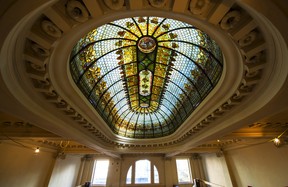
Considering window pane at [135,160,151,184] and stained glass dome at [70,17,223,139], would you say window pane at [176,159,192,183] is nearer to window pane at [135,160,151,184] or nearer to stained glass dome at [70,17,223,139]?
window pane at [135,160,151,184]

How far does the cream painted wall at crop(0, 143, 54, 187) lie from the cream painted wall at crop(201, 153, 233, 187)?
13.1 metres

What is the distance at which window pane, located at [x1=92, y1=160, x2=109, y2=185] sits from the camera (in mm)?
12228

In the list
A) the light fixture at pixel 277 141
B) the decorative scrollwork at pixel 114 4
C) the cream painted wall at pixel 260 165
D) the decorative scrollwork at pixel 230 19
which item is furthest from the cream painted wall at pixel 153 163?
the decorative scrollwork at pixel 114 4

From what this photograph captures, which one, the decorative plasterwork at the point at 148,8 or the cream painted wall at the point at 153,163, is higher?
the decorative plasterwork at the point at 148,8

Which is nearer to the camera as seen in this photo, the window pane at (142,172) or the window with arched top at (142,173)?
the window with arched top at (142,173)

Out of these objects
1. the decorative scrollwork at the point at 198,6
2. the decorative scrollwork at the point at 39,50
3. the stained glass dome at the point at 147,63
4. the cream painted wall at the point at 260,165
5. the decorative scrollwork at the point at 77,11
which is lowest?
the cream painted wall at the point at 260,165

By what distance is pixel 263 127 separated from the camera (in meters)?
6.13

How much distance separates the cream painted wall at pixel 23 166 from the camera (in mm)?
6148

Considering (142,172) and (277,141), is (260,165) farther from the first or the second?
(142,172)

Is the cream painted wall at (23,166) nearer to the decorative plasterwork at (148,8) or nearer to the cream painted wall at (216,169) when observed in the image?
the decorative plasterwork at (148,8)

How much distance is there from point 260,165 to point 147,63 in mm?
9126

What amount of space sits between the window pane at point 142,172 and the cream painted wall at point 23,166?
24.5 feet

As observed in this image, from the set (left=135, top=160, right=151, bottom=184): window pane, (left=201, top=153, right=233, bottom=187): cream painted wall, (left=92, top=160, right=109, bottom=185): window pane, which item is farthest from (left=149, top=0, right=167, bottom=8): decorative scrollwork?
(left=92, top=160, right=109, bottom=185): window pane

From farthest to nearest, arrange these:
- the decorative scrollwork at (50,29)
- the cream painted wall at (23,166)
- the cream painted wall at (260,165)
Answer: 1. the cream painted wall at (260,165)
2. the cream painted wall at (23,166)
3. the decorative scrollwork at (50,29)
